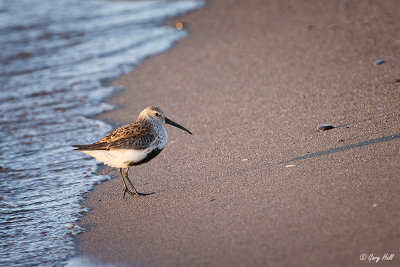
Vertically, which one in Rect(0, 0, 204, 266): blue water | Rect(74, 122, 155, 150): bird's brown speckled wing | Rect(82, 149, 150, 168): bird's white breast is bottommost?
Rect(0, 0, 204, 266): blue water

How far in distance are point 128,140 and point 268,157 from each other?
161 centimetres

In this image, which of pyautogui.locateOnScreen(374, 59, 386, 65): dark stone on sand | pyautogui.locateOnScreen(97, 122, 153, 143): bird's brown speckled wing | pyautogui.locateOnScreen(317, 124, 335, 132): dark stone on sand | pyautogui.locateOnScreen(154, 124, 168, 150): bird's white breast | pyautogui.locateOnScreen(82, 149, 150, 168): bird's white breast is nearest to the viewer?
pyautogui.locateOnScreen(82, 149, 150, 168): bird's white breast

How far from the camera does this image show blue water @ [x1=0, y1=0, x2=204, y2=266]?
16.8 ft

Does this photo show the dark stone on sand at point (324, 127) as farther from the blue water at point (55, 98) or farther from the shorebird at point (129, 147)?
the blue water at point (55, 98)

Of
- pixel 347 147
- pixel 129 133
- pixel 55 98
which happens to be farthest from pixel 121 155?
pixel 55 98

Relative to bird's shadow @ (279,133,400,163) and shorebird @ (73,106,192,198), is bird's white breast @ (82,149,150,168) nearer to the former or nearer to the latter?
shorebird @ (73,106,192,198)

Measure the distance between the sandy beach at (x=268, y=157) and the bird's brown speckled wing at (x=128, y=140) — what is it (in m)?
0.56

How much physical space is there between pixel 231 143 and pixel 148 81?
3.52 meters

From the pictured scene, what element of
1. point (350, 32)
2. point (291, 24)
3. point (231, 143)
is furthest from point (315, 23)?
point (231, 143)

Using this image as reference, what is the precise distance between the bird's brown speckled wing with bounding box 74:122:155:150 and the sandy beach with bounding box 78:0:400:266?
0.56 metres

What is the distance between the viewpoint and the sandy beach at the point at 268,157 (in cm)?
400

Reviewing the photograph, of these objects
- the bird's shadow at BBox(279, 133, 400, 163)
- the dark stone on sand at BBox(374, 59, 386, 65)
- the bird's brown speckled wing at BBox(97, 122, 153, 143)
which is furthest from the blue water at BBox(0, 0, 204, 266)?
the dark stone on sand at BBox(374, 59, 386, 65)

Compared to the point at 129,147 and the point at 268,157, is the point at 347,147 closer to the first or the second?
the point at 268,157

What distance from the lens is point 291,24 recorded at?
10969 millimetres
